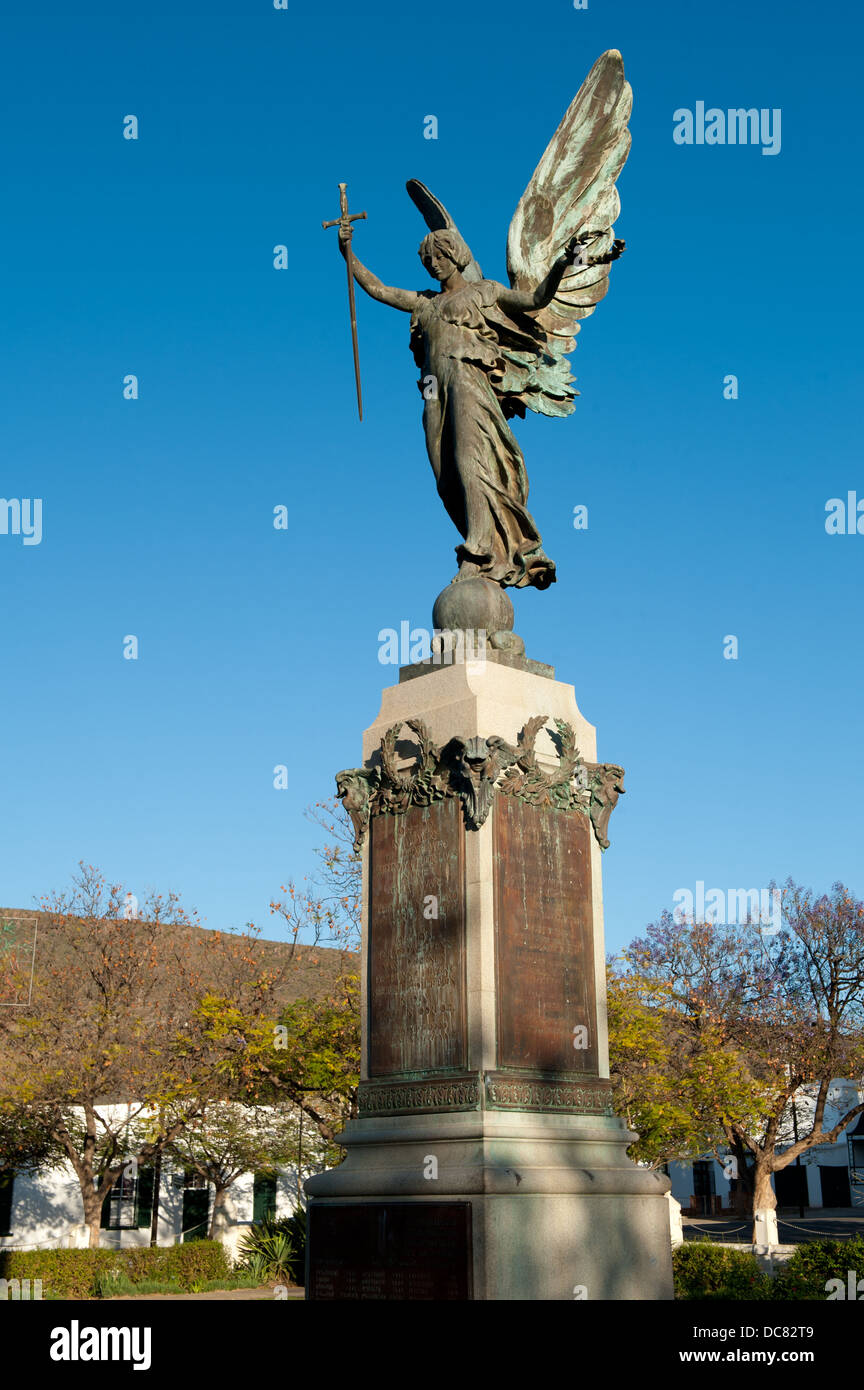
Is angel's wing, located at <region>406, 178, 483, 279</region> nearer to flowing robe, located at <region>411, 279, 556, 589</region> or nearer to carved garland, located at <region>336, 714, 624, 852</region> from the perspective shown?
flowing robe, located at <region>411, 279, 556, 589</region>

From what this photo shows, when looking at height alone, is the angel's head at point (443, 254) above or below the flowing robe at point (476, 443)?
above

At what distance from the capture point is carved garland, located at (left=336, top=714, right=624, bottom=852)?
999 cm

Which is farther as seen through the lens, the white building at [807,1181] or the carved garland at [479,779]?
the white building at [807,1181]

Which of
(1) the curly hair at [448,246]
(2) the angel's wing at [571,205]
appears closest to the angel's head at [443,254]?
(1) the curly hair at [448,246]

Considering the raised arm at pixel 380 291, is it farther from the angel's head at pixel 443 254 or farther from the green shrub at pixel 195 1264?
the green shrub at pixel 195 1264

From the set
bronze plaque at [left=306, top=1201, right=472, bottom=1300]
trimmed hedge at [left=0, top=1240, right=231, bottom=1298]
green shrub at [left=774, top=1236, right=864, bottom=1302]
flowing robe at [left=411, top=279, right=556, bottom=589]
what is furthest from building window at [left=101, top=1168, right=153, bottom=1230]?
flowing robe at [left=411, top=279, right=556, bottom=589]

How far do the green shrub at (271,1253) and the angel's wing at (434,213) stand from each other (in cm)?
2181

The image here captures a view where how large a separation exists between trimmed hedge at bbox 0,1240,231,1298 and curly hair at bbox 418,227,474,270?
73.8 ft

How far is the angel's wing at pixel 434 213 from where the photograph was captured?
484 inches

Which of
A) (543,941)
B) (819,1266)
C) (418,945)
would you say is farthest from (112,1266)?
(543,941)

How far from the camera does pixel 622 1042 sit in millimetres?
28188

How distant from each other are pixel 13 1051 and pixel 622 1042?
14.9 metres

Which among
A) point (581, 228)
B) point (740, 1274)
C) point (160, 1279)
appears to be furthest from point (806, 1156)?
point (581, 228)

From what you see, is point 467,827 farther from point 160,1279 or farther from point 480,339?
point 160,1279
